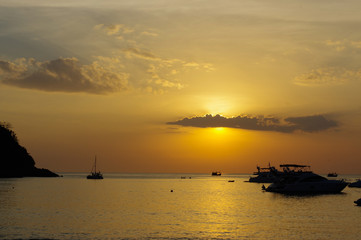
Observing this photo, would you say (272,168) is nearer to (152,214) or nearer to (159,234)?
(152,214)

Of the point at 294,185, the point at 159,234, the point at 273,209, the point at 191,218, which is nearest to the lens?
the point at 159,234

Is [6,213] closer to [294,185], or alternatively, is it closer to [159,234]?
[159,234]

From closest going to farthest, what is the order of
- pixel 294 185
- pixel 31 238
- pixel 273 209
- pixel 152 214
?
pixel 31 238
pixel 152 214
pixel 273 209
pixel 294 185

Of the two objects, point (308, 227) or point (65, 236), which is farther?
point (308, 227)

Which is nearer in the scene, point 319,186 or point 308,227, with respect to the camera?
point 308,227

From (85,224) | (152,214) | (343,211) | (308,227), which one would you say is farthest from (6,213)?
(343,211)

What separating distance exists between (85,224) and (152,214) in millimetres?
14926

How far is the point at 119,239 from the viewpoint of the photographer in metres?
43.8

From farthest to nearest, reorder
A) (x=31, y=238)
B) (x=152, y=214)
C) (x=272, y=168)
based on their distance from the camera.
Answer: (x=272, y=168) → (x=152, y=214) → (x=31, y=238)

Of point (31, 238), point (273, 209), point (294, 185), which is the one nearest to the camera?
point (31, 238)

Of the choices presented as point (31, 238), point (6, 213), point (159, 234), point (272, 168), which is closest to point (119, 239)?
point (159, 234)

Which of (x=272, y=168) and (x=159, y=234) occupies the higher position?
(x=272, y=168)

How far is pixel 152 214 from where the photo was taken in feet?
219

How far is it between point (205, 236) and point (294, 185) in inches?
2488
